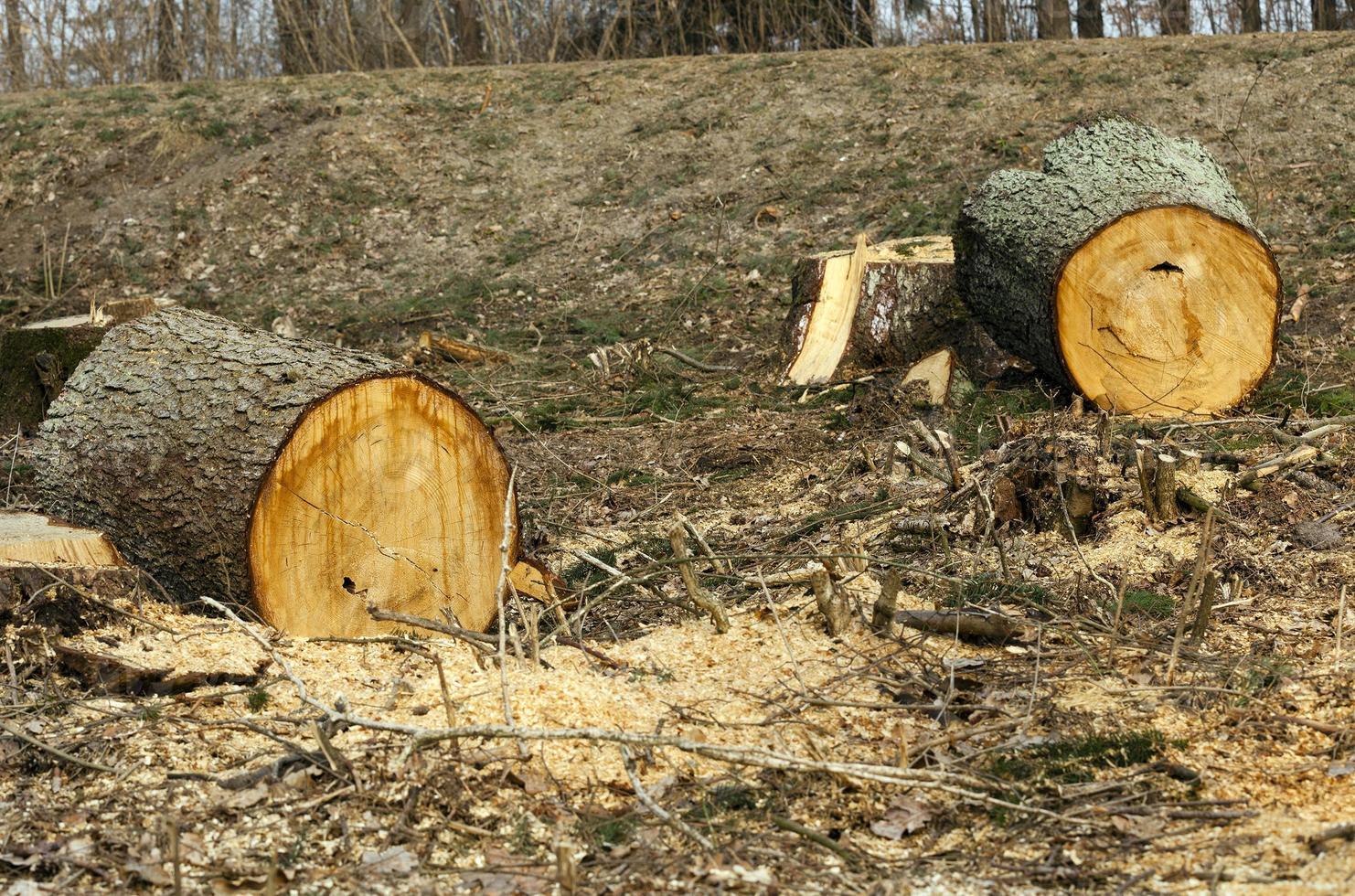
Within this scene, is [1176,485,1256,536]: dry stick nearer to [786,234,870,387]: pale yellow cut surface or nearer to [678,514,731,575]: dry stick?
[678,514,731,575]: dry stick

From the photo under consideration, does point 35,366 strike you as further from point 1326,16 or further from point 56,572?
point 1326,16

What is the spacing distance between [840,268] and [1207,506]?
3.91 m

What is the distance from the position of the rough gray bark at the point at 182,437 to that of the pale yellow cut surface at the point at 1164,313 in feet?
11.6

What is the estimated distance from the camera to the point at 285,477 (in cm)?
386

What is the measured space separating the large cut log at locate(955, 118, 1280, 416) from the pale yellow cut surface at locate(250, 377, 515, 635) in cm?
317

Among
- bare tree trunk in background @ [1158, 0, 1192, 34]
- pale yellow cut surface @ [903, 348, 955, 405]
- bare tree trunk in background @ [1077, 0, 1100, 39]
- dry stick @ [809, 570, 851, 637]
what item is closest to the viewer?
dry stick @ [809, 570, 851, 637]

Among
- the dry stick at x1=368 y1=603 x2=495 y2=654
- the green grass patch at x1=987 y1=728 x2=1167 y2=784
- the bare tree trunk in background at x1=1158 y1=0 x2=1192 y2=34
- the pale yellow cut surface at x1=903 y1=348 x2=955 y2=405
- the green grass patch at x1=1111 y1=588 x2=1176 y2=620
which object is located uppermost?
the bare tree trunk in background at x1=1158 y1=0 x2=1192 y2=34

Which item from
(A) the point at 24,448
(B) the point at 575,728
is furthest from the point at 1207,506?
(A) the point at 24,448

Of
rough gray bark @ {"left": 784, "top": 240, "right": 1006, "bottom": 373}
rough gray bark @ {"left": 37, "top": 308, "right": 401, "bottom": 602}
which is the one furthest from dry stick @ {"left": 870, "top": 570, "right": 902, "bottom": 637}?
rough gray bark @ {"left": 784, "top": 240, "right": 1006, "bottom": 373}

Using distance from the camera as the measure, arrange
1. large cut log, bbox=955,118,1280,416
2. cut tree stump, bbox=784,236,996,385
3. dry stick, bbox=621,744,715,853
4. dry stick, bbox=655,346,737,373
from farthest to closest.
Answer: dry stick, bbox=655,346,737,373
cut tree stump, bbox=784,236,996,385
large cut log, bbox=955,118,1280,416
dry stick, bbox=621,744,715,853

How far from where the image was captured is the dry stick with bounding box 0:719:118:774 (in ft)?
9.49

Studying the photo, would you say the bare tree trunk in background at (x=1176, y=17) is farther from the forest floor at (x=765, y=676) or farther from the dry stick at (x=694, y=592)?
the dry stick at (x=694, y=592)

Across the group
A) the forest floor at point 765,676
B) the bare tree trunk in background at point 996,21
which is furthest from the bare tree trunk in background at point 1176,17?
the forest floor at point 765,676

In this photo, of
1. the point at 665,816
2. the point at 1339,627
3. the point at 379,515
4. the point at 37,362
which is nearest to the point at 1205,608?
the point at 1339,627
